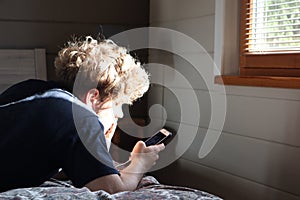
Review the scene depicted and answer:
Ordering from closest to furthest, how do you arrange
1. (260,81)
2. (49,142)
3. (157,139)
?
(49,142), (157,139), (260,81)

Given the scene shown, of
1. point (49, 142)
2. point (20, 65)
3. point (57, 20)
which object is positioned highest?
point (57, 20)

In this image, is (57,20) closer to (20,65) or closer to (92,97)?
(20,65)

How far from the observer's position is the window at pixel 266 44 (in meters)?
1.73

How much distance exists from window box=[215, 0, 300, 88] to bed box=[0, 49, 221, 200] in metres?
0.59

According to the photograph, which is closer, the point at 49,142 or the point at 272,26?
the point at 49,142

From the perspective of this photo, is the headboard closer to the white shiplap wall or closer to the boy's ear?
the white shiplap wall

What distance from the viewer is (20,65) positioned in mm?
2363


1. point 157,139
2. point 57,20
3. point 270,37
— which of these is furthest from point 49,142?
point 57,20

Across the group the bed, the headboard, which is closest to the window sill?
the bed

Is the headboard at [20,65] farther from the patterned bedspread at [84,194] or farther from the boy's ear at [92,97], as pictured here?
the patterned bedspread at [84,194]

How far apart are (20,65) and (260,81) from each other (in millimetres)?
1271

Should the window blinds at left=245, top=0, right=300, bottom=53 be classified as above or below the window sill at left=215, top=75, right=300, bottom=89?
above

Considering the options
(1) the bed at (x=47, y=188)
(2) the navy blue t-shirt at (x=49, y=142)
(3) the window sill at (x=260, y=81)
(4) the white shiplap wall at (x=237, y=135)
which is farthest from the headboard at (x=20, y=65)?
(2) the navy blue t-shirt at (x=49, y=142)

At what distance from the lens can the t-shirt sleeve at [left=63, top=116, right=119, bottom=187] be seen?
1.18 meters
